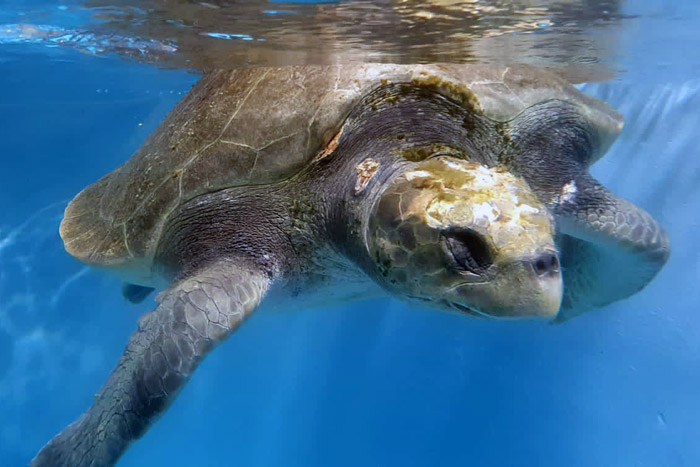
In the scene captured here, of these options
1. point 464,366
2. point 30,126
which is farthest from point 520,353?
point 30,126

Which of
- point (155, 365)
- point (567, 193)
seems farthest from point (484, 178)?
point (155, 365)

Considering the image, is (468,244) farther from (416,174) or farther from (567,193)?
(567,193)

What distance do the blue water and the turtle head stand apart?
2.40 meters

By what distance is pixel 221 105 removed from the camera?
3.31 m

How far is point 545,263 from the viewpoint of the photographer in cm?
182

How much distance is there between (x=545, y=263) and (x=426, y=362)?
4.04 metres

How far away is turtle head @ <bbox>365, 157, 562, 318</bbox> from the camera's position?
182cm

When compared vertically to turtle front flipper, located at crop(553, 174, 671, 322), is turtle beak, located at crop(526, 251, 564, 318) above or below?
above

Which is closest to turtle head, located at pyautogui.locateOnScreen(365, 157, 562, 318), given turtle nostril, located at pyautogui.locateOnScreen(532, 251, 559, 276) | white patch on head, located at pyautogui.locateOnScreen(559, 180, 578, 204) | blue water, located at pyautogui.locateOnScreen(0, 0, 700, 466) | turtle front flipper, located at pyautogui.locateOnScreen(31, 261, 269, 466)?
turtle nostril, located at pyautogui.locateOnScreen(532, 251, 559, 276)

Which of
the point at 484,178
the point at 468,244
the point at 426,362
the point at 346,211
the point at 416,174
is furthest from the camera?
the point at 426,362

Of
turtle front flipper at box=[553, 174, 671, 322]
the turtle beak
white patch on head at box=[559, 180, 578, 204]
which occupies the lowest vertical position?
turtle front flipper at box=[553, 174, 671, 322]

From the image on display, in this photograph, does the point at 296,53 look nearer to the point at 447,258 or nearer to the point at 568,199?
the point at 568,199

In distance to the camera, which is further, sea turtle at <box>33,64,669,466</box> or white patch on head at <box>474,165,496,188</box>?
white patch on head at <box>474,165,496,188</box>

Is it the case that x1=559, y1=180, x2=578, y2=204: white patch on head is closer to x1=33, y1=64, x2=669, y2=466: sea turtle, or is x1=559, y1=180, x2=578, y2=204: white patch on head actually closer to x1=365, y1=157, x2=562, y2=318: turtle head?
x1=33, y1=64, x2=669, y2=466: sea turtle
